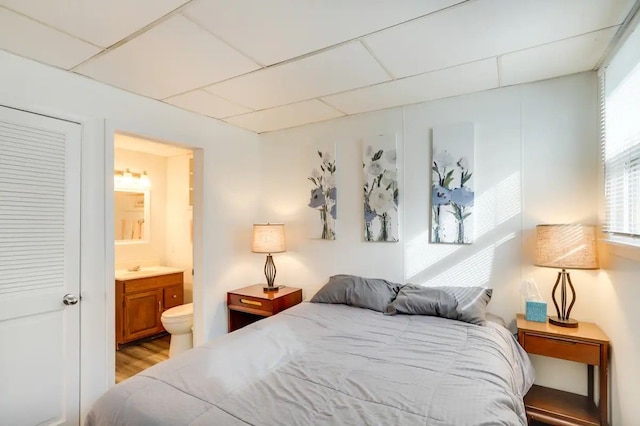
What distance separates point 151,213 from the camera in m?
4.45

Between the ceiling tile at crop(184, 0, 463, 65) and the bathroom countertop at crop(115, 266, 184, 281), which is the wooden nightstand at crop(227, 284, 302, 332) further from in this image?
the ceiling tile at crop(184, 0, 463, 65)

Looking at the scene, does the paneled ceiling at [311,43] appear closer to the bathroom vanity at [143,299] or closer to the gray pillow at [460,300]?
the gray pillow at [460,300]

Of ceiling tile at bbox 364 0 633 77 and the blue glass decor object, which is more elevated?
ceiling tile at bbox 364 0 633 77

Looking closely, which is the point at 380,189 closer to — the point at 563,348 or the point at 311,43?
the point at 311,43

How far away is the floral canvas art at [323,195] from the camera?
328cm

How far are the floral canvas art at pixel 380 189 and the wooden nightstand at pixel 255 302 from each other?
987 millimetres

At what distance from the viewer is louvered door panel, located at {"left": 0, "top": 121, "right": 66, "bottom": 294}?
191 centimetres

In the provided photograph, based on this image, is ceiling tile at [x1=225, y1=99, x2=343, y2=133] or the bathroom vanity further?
the bathroom vanity

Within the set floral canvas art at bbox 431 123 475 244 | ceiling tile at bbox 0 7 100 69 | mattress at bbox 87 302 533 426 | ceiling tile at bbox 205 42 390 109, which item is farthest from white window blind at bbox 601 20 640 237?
ceiling tile at bbox 0 7 100 69

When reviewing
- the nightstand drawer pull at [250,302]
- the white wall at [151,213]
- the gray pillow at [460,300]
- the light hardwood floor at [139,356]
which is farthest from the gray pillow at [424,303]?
the white wall at [151,213]

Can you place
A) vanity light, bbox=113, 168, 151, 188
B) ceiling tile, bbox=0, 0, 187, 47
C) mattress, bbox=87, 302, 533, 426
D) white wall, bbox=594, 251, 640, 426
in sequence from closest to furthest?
1. mattress, bbox=87, 302, 533, 426
2. ceiling tile, bbox=0, 0, 187, 47
3. white wall, bbox=594, 251, 640, 426
4. vanity light, bbox=113, 168, 151, 188

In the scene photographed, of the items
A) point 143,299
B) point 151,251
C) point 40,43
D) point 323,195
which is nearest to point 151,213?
point 151,251

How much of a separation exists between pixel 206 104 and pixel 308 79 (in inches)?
40.8

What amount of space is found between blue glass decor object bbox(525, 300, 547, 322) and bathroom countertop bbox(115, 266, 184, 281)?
3.81 m
